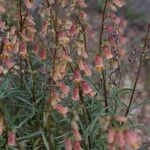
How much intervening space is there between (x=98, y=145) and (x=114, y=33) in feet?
3.24

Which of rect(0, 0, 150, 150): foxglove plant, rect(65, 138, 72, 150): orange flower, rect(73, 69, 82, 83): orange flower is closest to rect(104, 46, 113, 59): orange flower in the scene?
rect(0, 0, 150, 150): foxglove plant

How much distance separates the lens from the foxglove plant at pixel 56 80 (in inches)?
161

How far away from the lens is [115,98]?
186 inches

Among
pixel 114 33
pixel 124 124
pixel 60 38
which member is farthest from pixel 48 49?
pixel 124 124

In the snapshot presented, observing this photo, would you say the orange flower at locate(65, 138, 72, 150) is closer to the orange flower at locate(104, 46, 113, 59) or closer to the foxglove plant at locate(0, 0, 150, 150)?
the foxglove plant at locate(0, 0, 150, 150)

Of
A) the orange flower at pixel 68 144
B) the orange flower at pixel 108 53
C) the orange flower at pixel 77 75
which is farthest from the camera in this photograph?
the orange flower at pixel 108 53

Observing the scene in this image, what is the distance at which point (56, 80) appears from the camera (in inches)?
160

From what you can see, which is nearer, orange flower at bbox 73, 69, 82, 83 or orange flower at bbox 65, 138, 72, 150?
orange flower at bbox 65, 138, 72, 150

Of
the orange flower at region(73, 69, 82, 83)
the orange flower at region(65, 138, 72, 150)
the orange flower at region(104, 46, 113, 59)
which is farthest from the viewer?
the orange flower at region(104, 46, 113, 59)

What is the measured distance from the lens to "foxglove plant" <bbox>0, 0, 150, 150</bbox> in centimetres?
409

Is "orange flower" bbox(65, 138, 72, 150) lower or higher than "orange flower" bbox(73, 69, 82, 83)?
lower

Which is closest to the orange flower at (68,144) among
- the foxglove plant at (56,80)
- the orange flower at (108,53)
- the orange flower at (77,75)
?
the foxglove plant at (56,80)

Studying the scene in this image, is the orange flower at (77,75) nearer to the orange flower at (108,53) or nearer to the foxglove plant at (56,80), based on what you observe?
the foxglove plant at (56,80)

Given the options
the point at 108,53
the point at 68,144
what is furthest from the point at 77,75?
the point at 68,144
